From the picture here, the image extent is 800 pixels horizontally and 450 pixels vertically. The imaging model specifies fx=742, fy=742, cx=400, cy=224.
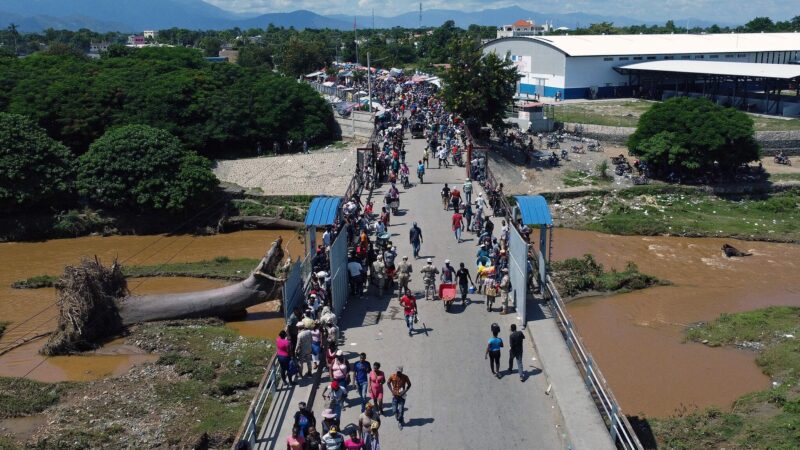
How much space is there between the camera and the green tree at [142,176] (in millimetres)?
36406

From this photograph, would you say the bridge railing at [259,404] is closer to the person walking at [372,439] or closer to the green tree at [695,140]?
the person walking at [372,439]

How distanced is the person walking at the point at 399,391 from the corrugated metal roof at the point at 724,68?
48.6 m

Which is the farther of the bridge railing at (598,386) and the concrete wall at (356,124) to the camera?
the concrete wall at (356,124)

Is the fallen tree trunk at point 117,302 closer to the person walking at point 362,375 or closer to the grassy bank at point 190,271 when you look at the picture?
the grassy bank at point 190,271

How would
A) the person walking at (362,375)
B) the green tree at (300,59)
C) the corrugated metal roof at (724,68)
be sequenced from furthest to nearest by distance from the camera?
the green tree at (300,59) → the corrugated metal roof at (724,68) → the person walking at (362,375)

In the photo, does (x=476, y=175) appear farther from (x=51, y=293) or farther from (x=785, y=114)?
(x=785, y=114)

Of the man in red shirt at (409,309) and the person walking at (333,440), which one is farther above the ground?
the man in red shirt at (409,309)

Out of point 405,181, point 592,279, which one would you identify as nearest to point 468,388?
point 592,279

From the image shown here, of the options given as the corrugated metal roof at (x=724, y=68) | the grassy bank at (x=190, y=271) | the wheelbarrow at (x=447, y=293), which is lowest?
the grassy bank at (x=190, y=271)

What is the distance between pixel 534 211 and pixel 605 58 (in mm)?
50960

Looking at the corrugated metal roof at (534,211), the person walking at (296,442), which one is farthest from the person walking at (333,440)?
the corrugated metal roof at (534,211)

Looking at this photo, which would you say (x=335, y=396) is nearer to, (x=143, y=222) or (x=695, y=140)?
(x=143, y=222)

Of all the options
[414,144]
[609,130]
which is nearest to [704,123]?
[609,130]

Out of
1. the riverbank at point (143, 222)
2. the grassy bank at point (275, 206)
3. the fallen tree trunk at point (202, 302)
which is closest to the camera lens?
the fallen tree trunk at point (202, 302)
